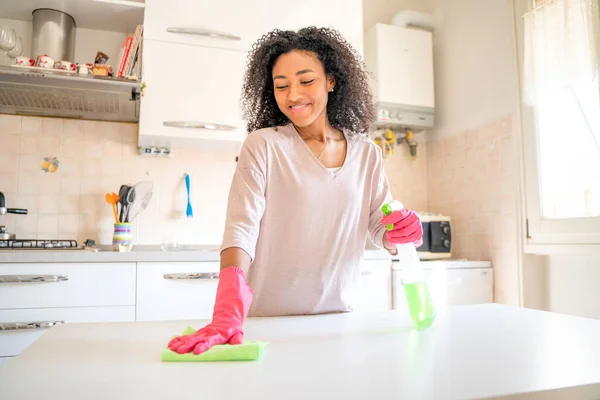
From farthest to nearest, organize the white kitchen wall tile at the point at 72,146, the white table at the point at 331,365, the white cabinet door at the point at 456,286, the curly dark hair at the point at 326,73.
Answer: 1. the white kitchen wall tile at the point at 72,146
2. the white cabinet door at the point at 456,286
3. the curly dark hair at the point at 326,73
4. the white table at the point at 331,365

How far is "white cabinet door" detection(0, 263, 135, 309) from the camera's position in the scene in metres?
1.72

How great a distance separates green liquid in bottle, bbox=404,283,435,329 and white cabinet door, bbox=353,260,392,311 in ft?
4.36

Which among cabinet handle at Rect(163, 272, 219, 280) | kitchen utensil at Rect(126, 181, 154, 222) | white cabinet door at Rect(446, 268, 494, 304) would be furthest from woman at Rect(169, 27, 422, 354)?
kitchen utensil at Rect(126, 181, 154, 222)

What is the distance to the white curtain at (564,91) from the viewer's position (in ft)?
6.18

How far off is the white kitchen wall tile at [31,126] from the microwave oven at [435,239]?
192cm

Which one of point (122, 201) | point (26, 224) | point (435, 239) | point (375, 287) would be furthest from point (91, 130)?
point (435, 239)

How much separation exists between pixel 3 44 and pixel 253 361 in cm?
208

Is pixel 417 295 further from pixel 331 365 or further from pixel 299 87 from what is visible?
pixel 299 87

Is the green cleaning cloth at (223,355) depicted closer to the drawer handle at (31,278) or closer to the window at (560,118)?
the drawer handle at (31,278)

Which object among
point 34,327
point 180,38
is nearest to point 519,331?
point 34,327

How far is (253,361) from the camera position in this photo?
0.62 m

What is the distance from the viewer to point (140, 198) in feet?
7.84

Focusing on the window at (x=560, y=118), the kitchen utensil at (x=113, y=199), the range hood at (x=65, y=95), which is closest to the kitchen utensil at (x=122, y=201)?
the kitchen utensil at (x=113, y=199)

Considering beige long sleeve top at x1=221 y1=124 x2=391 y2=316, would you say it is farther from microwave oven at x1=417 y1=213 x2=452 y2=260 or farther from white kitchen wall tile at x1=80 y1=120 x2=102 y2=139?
white kitchen wall tile at x1=80 y1=120 x2=102 y2=139
